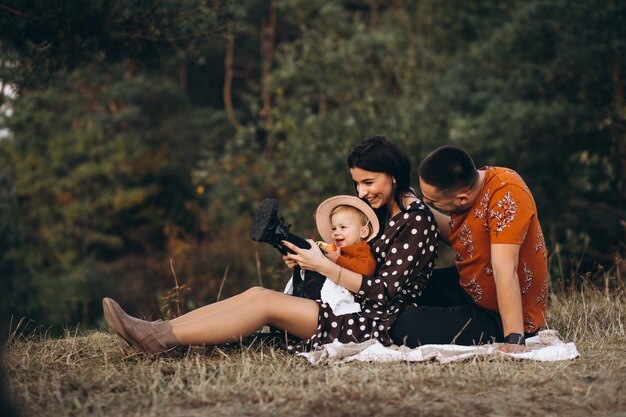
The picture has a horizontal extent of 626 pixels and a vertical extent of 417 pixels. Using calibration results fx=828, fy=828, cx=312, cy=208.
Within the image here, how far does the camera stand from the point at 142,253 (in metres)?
26.1

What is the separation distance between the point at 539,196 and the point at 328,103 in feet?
25.0

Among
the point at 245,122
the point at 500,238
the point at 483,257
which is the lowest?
the point at 245,122

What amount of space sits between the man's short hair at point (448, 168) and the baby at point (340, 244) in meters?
0.48

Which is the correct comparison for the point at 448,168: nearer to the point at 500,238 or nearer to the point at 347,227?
the point at 500,238

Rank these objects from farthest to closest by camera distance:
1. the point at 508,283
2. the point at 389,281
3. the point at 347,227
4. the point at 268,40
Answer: the point at 268,40, the point at 347,227, the point at 389,281, the point at 508,283

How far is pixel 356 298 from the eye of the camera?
Result: 4598 mm

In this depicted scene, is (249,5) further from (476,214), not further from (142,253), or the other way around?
(476,214)

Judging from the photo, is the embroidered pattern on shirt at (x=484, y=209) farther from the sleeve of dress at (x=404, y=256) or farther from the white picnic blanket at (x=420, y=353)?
the white picnic blanket at (x=420, y=353)

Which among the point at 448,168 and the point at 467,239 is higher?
the point at 448,168

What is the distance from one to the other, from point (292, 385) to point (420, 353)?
0.81m

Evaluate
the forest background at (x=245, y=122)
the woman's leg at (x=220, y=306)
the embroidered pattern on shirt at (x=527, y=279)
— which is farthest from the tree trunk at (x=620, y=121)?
the woman's leg at (x=220, y=306)

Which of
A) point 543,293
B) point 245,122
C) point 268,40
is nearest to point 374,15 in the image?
point 268,40

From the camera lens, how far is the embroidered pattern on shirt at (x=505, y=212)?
4297 millimetres

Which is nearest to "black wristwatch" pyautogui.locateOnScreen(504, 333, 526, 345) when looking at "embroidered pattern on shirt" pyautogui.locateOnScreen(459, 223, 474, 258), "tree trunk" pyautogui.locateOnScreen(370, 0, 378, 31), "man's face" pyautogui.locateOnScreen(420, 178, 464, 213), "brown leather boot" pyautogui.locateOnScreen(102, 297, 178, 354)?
"embroidered pattern on shirt" pyautogui.locateOnScreen(459, 223, 474, 258)
